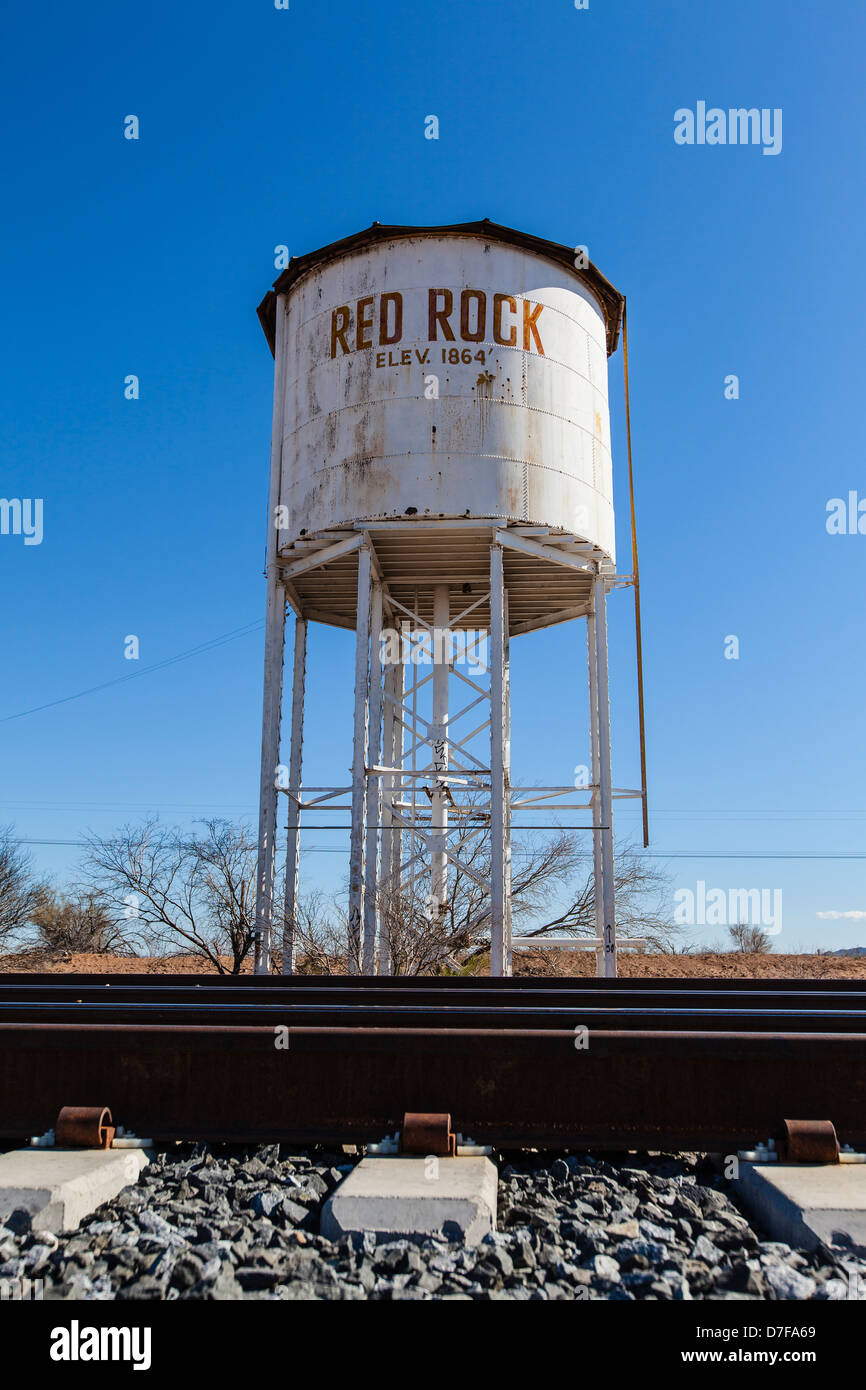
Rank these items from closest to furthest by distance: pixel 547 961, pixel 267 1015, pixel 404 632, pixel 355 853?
pixel 267 1015, pixel 355 853, pixel 404 632, pixel 547 961

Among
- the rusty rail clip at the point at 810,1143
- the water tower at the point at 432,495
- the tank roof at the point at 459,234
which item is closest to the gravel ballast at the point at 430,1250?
the rusty rail clip at the point at 810,1143

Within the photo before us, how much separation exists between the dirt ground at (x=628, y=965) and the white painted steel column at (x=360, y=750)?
19.4 feet

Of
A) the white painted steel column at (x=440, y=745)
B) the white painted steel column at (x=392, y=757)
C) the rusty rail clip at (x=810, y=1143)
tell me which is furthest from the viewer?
the white painted steel column at (x=392, y=757)

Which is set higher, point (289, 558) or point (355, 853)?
point (289, 558)

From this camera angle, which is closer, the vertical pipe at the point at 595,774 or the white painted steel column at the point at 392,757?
the vertical pipe at the point at 595,774

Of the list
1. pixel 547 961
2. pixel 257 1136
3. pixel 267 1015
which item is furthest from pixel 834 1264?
pixel 547 961

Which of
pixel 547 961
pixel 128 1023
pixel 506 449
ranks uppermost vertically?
pixel 506 449

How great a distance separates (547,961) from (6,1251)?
17657 millimetres

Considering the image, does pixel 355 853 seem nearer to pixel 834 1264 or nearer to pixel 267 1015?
pixel 267 1015

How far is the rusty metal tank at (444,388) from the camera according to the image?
12672 mm

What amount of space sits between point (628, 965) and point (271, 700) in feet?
30.7

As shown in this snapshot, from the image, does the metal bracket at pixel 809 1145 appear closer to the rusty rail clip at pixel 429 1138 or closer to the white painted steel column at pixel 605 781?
the rusty rail clip at pixel 429 1138

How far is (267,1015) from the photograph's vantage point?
439cm
